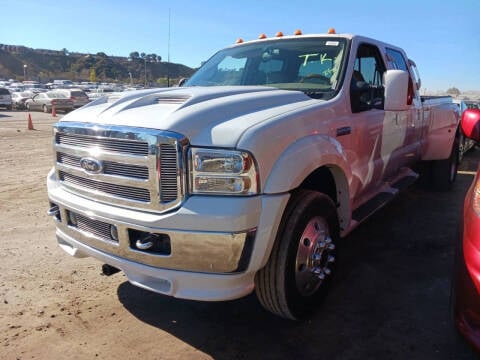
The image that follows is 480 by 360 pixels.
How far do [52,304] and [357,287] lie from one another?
92.7 inches

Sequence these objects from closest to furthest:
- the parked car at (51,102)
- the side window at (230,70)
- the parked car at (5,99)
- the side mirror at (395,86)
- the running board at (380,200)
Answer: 1. the side mirror at (395,86)
2. the running board at (380,200)
3. the side window at (230,70)
4. the parked car at (51,102)
5. the parked car at (5,99)

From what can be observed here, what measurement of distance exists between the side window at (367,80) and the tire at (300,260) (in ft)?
3.45

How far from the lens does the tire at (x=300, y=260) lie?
2.56 metres

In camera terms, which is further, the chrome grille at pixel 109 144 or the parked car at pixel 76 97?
the parked car at pixel 76 97

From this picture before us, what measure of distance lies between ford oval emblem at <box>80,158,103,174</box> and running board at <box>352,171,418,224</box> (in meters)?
2.09

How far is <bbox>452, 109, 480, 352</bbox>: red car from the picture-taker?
6.53ft

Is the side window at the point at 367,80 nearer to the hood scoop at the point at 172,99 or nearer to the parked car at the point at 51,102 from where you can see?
the hood scoop at the point at 172,99

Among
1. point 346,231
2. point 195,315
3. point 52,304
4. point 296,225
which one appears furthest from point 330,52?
point 52,304

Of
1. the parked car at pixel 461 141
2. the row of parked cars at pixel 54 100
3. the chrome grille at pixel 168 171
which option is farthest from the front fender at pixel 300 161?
the row of parked cars at pixel 54 100

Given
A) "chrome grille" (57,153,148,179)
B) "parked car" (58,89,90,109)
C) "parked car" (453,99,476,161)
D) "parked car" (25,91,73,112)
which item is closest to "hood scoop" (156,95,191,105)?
"chrome grille" (57,153,148,179)

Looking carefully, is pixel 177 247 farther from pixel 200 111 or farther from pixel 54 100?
pixel 54 100

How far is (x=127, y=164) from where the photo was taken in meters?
2.45

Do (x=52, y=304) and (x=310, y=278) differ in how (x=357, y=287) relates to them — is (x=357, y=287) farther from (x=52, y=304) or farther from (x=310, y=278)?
(x=52, y=304)

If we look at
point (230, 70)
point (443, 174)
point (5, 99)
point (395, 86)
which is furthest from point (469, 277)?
point (5, 99)
